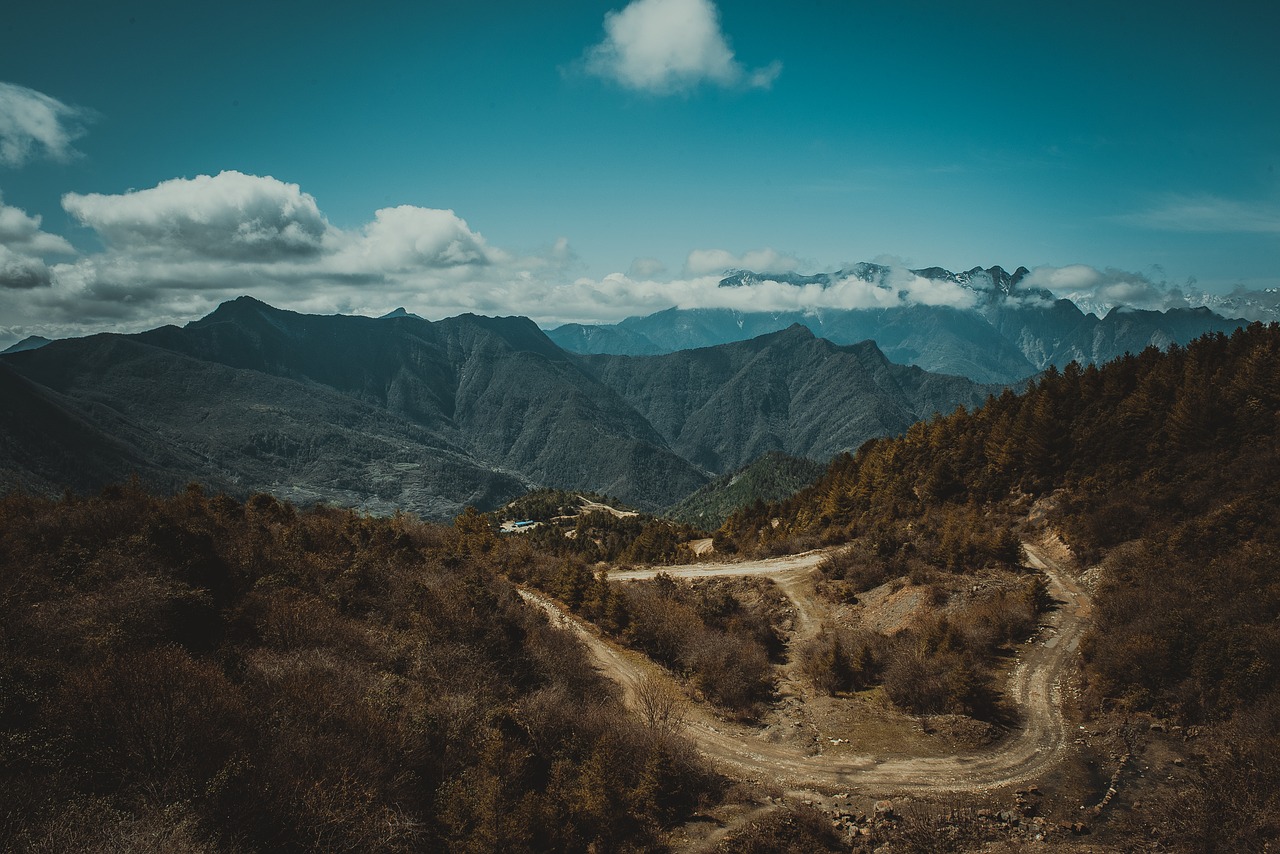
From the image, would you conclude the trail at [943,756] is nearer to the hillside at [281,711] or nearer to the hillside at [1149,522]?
the hillside at [1149,522]

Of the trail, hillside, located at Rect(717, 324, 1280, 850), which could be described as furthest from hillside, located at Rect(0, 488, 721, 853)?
hillside, located at Rect(717, 324, 1280, 850)

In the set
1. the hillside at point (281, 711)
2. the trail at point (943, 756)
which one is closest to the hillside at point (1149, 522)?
the trail at point (943, 756)

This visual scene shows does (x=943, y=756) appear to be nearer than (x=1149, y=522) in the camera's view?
Yes

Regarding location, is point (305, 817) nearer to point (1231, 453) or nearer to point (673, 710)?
point (673, 710)

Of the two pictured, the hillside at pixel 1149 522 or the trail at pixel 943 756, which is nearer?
the hillside at pixel 1149 522

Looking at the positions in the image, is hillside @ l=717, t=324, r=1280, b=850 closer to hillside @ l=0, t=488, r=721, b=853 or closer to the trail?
the trail

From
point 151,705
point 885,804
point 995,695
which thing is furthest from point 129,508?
point 995,695

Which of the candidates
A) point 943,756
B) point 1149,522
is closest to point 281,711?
point 943,756

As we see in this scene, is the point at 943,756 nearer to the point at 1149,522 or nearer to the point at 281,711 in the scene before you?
the point at 281,711

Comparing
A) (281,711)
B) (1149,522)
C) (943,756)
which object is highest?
(281,711)
